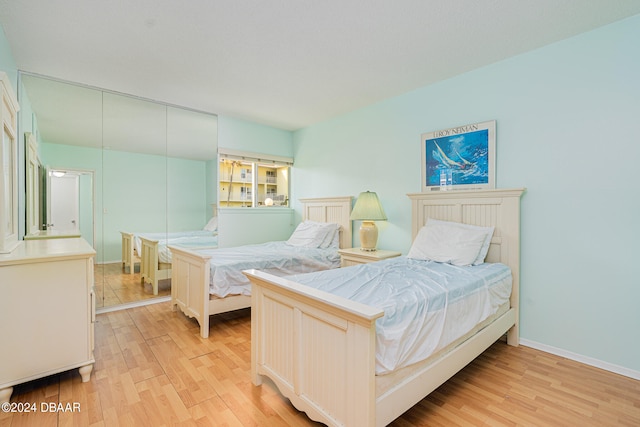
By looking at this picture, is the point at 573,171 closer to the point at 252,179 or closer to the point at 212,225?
the point at 252,179

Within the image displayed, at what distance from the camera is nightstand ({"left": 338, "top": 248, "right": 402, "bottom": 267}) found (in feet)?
10.4

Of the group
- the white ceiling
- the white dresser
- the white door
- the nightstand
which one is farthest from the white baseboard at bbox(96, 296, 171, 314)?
the white ceiling

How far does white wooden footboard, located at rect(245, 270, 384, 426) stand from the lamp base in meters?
1.81

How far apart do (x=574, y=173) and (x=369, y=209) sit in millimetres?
1820

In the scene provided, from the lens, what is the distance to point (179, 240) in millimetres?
3891

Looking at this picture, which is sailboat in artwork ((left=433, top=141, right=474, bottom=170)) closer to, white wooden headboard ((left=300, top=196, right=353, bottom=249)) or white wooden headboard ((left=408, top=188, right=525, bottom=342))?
white wooden headboard ((left=408, top=188, right=525, bottom=342))

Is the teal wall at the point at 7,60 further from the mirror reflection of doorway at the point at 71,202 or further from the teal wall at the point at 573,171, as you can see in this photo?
the mirror reflection of doorway at the point at 71,202

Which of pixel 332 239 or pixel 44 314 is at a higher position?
pixel 332 239

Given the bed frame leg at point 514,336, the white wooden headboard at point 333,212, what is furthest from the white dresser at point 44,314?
the bed frame leg at point 514,336

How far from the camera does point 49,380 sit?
Answer: 2.00 metres

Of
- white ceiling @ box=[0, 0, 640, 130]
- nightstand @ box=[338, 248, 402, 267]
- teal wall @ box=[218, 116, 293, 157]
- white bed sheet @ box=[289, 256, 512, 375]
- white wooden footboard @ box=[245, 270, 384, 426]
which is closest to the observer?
white wooden footboard @ box=[245, 270, 384, 426]

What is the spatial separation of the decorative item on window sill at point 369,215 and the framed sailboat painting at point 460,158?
1.85 feet

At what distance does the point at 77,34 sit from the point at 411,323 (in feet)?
10.1

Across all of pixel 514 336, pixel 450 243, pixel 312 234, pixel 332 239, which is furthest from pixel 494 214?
pixel 312 234
